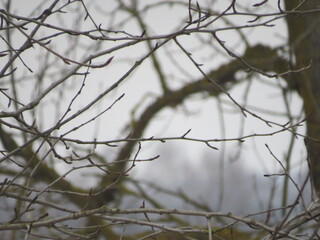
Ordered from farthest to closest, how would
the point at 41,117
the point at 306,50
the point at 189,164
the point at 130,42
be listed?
the point at 189,164 → the point at 41,117 → the point at 306,50 → the point at 130,42

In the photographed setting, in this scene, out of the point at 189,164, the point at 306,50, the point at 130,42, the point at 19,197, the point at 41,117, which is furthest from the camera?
the point at 189,164

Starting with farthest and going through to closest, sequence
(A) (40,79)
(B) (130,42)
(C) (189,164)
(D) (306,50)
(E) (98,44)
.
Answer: (C) (189,164) < (E) (98,44) < (A) (40,79) < (D) (306,50) < (B) (130,42)

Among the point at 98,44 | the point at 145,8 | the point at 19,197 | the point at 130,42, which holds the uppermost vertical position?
the point at 145,8

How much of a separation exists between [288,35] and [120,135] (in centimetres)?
260

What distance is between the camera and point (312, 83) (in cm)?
459

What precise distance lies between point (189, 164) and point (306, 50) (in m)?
93.5

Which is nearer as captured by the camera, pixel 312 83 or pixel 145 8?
pixel 312 83

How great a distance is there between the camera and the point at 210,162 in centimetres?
8669

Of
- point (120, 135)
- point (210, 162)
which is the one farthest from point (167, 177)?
point (120, 135)

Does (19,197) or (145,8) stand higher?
(145,8)

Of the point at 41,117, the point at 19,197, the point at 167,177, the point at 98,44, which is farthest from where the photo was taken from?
the point at 167,177

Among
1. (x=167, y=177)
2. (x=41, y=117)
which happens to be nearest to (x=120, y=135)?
(x=41, y=117)

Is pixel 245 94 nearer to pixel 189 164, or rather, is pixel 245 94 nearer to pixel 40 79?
pixel 40 79

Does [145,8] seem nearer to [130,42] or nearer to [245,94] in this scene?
[245,94]
